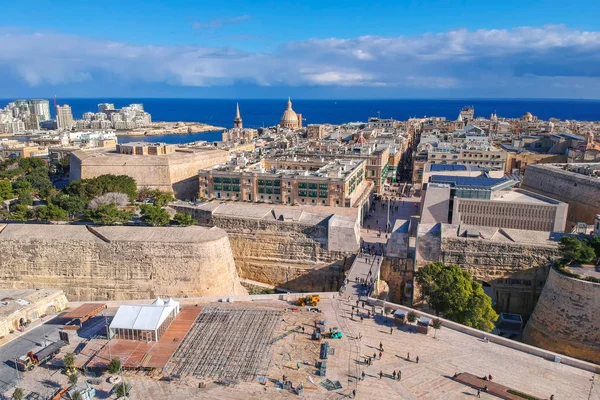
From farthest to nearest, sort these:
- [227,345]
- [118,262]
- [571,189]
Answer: [571,189] < [118,262] < [227,345]

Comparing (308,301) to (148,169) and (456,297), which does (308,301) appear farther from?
(148,169)

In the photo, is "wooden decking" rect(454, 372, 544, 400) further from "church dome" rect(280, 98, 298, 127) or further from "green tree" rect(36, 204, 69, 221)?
"church dome" rect(280, 98, 298, 127)

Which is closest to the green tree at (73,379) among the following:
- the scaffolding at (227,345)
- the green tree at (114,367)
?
the green tree at (114,367)

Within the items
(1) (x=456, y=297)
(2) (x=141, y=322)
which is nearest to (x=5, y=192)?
(2) (x=141, y=322)

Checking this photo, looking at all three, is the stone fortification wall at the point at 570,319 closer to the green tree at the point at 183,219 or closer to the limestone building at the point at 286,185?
the limestone building at the point at 286,185

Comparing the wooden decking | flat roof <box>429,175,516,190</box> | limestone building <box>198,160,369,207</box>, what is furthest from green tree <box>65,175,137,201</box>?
the wooden decking

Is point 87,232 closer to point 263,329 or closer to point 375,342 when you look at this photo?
point 263,329

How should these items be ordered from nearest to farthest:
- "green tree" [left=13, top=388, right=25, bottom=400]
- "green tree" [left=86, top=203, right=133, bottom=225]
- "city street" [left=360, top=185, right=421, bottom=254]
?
"green tree" [left=13, top=388, right=25, bottom=400], "green tree" [left=86, top=203, right=133, bottom=225], "city street" [left=360, top=185, right=421, bottom=254]
